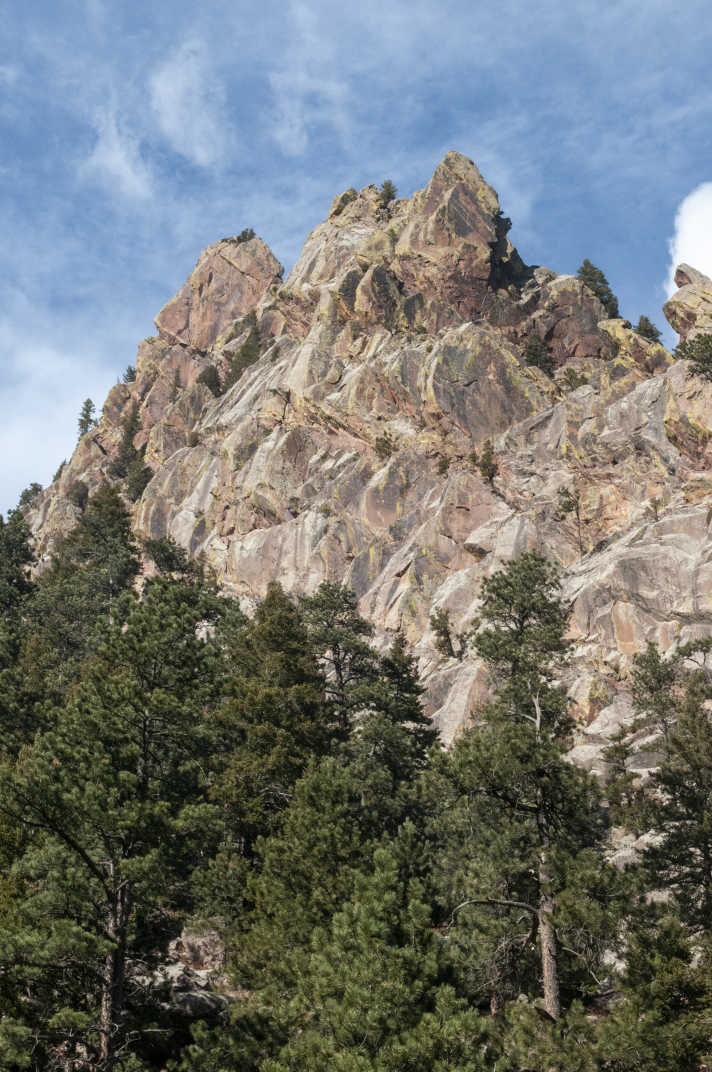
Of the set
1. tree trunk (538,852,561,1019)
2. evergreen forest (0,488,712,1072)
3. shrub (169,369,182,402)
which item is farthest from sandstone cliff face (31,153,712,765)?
tree trunk (538,852,561,1019)

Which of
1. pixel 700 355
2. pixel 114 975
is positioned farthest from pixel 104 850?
pixel 700 355

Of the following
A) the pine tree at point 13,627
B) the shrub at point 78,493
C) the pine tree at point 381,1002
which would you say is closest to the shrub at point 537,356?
the pine tree at point 13,627

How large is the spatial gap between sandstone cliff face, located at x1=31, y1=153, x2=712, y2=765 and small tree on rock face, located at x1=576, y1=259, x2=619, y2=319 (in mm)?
4215

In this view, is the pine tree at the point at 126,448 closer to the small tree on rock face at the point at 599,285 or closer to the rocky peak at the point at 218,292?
the rocky peak at the point at 218,292

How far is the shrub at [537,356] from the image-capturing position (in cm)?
7356

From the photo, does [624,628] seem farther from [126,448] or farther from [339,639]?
[126,448]

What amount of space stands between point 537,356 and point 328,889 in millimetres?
64493

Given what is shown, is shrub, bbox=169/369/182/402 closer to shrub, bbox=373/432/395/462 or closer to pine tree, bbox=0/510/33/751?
pine tree, bbox=0/510/33/751

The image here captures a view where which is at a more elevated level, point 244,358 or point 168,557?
point 244,358

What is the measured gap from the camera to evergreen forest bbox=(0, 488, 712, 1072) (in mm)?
12898

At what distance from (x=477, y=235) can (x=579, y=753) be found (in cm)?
6127

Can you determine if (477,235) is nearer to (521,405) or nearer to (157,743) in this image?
(521,405)

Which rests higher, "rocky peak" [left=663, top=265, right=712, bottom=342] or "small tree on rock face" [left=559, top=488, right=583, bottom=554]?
"rocky peak" [left=663, top=265, right=712, bottom=342]

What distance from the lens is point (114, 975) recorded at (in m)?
15.8
